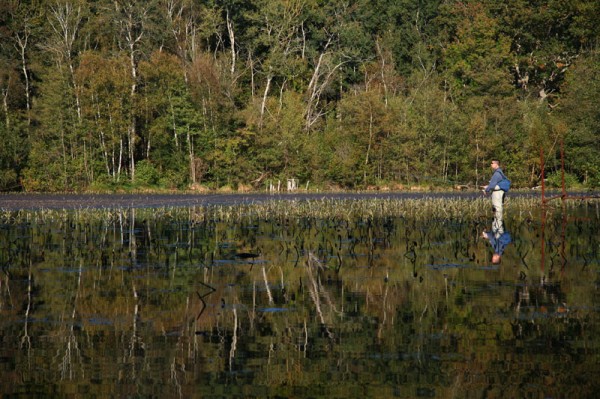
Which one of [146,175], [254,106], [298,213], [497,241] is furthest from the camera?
[254,106]

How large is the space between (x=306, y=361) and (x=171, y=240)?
17056 millimetres

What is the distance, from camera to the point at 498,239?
27.0 m

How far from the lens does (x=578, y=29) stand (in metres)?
87.5

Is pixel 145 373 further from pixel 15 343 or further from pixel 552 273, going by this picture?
pixel 552 273

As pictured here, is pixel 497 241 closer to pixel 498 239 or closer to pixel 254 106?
pixel 498 239

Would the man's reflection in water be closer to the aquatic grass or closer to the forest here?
the aquatic grass

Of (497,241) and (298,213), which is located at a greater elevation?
(298,213)

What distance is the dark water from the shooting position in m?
10.6

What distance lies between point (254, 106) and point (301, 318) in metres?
67.5

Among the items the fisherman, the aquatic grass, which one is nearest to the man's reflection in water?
the fisherman

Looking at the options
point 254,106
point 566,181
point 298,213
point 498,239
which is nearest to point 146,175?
point 254,106

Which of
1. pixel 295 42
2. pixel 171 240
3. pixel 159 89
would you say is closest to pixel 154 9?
pixel 159 89

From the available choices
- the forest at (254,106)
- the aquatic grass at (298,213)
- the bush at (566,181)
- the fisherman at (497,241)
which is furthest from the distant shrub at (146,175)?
the fisherman at (497,241)

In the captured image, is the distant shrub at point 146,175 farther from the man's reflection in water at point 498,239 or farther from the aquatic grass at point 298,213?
the man's reflection in water at point 498,239
